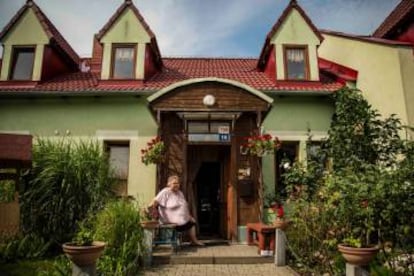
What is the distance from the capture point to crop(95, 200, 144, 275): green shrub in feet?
20.0

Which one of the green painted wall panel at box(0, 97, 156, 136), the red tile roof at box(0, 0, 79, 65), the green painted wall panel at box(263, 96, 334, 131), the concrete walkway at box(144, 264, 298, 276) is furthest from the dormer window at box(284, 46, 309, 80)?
the red tile roof at box(0, 0, 79, 65)

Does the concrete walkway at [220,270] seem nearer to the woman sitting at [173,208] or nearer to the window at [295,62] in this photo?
the woman sitting at [173,208]

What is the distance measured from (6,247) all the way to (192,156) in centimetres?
503

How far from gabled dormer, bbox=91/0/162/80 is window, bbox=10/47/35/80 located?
2.33m

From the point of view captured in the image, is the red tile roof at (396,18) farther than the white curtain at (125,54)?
No

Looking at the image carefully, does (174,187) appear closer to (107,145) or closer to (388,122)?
(107,145)

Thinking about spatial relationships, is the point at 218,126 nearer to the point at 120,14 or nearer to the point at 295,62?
the point at 295,62

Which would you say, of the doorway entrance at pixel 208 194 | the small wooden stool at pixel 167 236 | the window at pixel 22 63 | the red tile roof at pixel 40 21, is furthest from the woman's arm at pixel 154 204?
the red tile roof at pixel 40 21

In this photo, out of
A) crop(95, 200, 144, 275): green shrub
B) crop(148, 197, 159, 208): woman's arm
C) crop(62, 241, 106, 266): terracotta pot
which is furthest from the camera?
crop(148, 197, 159, 208): woman's arm

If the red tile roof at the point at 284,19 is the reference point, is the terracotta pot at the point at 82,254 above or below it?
below

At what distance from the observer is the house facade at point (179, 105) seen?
29.9ft

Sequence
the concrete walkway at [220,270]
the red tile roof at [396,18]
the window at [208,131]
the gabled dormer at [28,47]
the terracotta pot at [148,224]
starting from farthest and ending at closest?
the gabled dormer at [28,47] → the red tile roof at [396,18] → the window at [208,131] → the terracotta pot at [148,224] → the concrete walkway at [220,270]

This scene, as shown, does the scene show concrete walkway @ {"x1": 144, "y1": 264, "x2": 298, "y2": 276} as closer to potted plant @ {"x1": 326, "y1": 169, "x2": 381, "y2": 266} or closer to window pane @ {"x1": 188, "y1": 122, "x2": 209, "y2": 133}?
potted plant @ {"x1": 326, "y1": 169, "x2": 381, "y2": 266}

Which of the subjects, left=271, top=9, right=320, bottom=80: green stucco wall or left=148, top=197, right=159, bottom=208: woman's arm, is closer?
left=148, top=197, right=159, bottom=208: woman's arm
